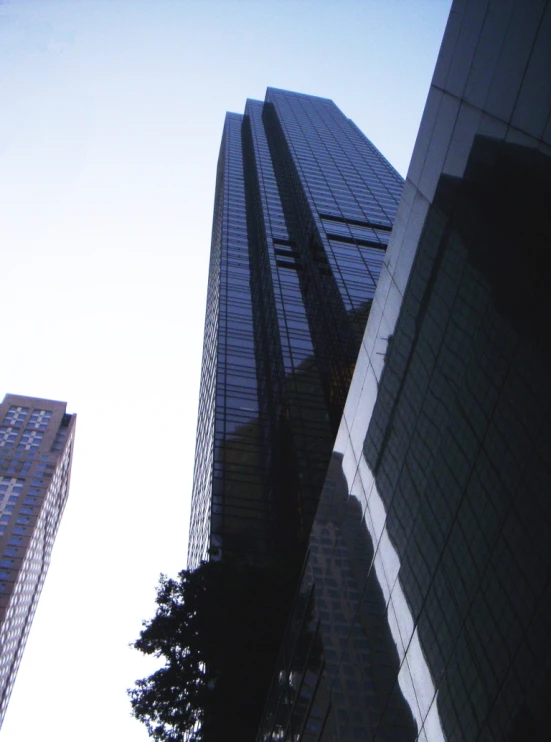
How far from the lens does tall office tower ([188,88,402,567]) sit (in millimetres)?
38188

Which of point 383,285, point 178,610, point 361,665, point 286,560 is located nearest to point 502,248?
point 383,285

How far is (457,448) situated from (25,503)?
10883cm

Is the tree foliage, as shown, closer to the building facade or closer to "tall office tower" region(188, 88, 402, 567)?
"tall office tower" region(188, 88, 402, 567)

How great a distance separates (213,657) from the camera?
23203 mm

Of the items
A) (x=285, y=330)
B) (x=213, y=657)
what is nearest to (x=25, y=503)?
(x=285, y=330)

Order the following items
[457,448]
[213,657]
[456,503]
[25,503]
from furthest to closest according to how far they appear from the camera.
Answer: [25,503]
[213,657]
[457,448]
[456,503]

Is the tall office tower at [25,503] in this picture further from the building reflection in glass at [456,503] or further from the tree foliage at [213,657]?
the building reflection in glass at [456,503]

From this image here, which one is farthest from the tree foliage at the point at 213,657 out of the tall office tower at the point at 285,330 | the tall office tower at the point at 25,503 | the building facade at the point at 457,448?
the tall office tower at the point at 25,503

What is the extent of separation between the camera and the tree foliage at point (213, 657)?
2316 cm

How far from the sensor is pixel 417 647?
1119 cm

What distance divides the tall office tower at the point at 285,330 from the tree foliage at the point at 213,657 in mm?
5960

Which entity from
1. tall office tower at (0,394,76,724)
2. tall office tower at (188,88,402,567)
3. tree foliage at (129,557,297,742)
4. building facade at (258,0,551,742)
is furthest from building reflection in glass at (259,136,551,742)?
tall office tower at (0,394,76,724)

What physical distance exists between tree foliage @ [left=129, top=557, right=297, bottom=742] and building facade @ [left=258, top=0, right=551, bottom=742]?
6.96 meters

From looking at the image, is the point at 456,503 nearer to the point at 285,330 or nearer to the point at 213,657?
the point at 213,657
